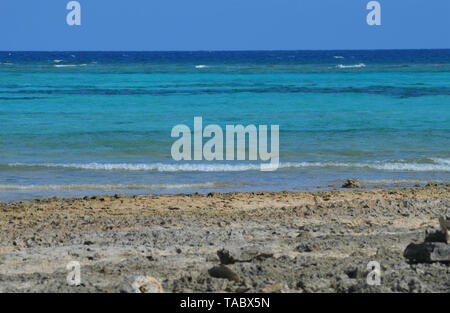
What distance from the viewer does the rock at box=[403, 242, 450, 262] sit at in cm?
693

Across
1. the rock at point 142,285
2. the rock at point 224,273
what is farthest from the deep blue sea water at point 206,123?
the rock at point 142,285

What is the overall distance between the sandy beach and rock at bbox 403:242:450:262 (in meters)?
0.09

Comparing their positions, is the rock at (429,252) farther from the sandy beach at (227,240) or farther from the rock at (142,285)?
the rock at (142,285)

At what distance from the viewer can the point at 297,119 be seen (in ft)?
81.7

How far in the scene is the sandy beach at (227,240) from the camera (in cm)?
651

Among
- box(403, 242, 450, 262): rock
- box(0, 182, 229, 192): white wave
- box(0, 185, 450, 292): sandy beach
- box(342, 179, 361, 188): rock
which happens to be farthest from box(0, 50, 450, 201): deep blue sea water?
box(403, 242, 450, 262): rock

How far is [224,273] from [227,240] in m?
1.94

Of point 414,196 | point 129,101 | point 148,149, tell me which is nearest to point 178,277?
point 414,196
